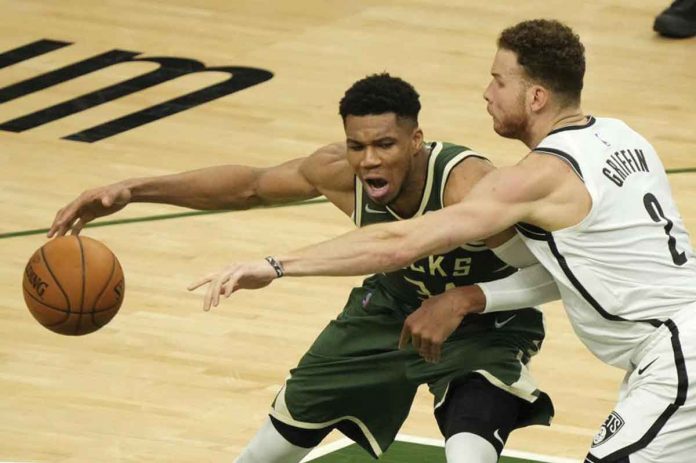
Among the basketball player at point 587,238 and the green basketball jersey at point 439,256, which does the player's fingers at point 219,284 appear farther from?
the green basketball jersey at point 439,256

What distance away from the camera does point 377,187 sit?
6.33 metres

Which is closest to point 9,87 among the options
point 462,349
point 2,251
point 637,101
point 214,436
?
point 2,251

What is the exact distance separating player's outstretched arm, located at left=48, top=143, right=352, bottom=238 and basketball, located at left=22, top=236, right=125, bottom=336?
11 cm

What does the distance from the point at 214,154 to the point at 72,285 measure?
5.31m

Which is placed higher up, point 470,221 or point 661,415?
point 470,221

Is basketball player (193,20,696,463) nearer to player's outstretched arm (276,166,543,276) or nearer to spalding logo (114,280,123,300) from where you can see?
player's outstretched arm (276,166,543,276)

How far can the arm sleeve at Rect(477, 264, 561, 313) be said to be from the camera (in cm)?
620

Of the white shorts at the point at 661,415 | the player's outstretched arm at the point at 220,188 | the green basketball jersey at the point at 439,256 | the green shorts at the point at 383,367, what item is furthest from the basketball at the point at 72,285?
the white shorts at the point at 661,415

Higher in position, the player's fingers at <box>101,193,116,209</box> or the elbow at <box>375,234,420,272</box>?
the elbow at <box>375,234,420,272</box>

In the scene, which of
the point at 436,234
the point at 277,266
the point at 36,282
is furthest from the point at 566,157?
the point at 36,282

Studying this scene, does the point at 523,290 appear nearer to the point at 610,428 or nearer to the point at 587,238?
the point at 587,238

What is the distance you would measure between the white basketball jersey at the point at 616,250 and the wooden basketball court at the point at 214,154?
2261 millimetres

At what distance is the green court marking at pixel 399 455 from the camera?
25.5ft

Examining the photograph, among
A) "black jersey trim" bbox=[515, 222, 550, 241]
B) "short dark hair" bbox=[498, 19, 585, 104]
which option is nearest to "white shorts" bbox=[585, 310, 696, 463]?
"black jersey trim" bbox=[515, 222, 550, 241]
